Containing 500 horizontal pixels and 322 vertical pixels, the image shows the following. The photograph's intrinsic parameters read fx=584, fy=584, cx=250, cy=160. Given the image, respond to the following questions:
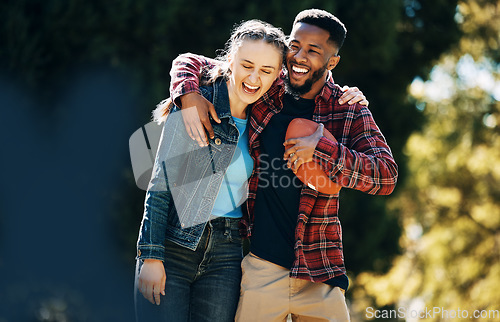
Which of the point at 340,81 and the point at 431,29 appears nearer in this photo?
the point at 340,81

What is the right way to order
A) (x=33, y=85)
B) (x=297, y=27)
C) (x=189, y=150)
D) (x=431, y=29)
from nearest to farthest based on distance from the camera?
(x=189, y=150)
(x=297, y=27)
(x=33, y=85)
(x=431, y=29)

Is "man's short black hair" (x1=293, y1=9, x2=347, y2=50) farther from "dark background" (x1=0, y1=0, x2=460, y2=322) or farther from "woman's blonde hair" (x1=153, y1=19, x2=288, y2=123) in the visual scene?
"dark background" (x1=0, y1=0, x2=460, y2=322)

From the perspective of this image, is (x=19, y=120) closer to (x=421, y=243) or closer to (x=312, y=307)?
(x=312, y=307)

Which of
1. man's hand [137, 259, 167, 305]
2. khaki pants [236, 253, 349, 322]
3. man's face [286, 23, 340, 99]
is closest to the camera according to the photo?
man's hand [137, 259, 167, 305]

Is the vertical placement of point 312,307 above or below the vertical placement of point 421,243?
above

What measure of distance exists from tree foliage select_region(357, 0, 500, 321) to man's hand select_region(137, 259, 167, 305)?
25.3ft

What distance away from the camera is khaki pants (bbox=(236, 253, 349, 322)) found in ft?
8.13

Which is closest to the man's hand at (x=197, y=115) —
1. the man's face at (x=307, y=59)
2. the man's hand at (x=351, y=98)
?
the man's face at (x=307, y=59)

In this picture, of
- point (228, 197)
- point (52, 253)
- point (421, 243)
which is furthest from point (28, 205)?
point (421, 243)

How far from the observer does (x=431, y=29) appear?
668 centimetres

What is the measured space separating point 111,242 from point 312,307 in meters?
3.04

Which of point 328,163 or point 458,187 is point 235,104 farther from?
point 458,187

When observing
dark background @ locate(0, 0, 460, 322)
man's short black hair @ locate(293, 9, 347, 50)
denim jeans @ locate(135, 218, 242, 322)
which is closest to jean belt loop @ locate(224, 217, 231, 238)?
denim jeans @ locate(135, 218, 242, 322)

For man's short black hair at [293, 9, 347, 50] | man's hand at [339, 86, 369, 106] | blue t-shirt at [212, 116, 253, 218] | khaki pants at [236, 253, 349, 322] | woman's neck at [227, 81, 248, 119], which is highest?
man's short black hair at [293, 9, 347, 50]
